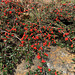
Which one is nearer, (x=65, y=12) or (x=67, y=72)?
(x=67, y=72)

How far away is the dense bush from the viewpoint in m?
2.51

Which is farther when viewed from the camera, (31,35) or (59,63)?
(31,35)

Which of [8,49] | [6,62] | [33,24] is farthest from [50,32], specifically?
[6,62]

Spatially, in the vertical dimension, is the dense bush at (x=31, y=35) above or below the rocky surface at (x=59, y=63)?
above

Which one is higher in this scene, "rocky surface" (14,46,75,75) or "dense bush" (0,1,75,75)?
"dense bush" (0,1,75,75)

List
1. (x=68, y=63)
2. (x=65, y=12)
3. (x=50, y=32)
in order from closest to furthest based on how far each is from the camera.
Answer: (x=68, y=63) → (x=50, y=32) → (x=65, y=12)

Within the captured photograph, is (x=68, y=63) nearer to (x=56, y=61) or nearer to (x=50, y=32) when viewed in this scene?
(x=56, y=61)

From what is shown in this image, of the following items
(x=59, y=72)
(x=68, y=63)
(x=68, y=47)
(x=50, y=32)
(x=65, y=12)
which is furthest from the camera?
(x=65, y=12)

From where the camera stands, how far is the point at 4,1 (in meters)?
4.43

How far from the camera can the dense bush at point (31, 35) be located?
251 cm

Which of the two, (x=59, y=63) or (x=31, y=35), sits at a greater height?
(x=31, y=35)

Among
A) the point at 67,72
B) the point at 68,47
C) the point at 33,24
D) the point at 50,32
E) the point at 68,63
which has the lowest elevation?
the point at 67,72

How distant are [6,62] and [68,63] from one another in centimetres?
196

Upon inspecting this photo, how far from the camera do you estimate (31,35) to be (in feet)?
10.7
